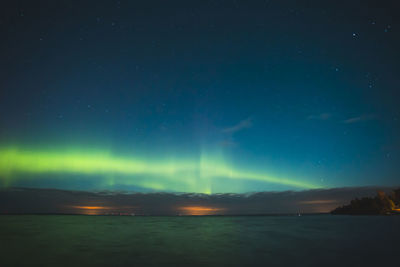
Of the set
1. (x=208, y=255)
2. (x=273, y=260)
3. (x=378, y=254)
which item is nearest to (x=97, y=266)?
(x=208, y=255)

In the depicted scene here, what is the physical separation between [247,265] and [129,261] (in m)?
10.2

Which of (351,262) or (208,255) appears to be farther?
(208,255)

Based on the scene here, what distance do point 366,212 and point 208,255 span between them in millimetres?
206146

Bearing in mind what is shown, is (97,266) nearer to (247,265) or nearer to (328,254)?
(247,265)

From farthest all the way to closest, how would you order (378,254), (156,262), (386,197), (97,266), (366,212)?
1. (366,212)
2. (386,197)
3. (378,254)
4. (156,262)
5. (97,266)

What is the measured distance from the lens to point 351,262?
24703mm

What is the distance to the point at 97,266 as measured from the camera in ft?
76.6

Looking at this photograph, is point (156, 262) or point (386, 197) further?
point (386, 197)

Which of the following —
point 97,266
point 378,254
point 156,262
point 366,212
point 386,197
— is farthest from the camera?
point 366,212

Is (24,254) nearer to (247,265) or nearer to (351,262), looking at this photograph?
(247,265)

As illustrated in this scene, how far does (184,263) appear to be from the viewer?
24594 millimetres

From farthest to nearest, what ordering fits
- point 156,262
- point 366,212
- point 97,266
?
1. point 366,212
2. point 156,262
3. point 97,266

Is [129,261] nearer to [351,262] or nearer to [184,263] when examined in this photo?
[184,263]

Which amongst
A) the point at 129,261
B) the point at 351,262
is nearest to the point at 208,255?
the point at 129,261
